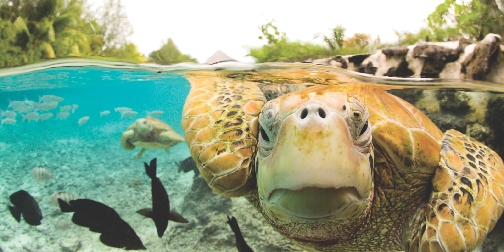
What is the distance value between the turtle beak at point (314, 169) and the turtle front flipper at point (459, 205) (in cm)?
94

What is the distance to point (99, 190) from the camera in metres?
10.1

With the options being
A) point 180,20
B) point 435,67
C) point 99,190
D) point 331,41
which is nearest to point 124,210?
point 99,190

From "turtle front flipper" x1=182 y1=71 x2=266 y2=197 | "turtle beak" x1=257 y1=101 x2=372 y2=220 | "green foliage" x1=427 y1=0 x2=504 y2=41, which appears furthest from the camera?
"green foliage" x1=427 y1=0 x2=504 y2=41

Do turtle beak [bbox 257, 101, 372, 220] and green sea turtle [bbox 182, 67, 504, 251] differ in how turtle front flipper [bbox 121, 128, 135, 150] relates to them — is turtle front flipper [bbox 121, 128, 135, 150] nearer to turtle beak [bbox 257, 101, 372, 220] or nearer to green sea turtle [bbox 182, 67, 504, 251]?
green sea turtle [bbox 182, 67, 504, 251]

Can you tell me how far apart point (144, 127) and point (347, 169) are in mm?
6611

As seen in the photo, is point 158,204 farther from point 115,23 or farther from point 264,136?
point 264,136

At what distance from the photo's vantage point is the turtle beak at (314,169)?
1.50m

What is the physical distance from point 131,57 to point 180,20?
1377mm

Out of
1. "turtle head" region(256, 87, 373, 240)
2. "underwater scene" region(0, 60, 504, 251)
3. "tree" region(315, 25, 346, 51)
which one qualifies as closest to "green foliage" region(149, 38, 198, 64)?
"underwater scene" region(0, 60, 504, 251)

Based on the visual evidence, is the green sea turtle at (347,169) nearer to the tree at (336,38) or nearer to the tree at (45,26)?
the tree at (336,38)

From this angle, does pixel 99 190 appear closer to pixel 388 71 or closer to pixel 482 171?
pixel 388 71

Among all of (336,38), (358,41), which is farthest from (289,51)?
(358,41)

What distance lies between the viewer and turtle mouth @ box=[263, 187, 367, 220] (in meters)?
1.51

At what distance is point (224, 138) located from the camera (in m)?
2.67
